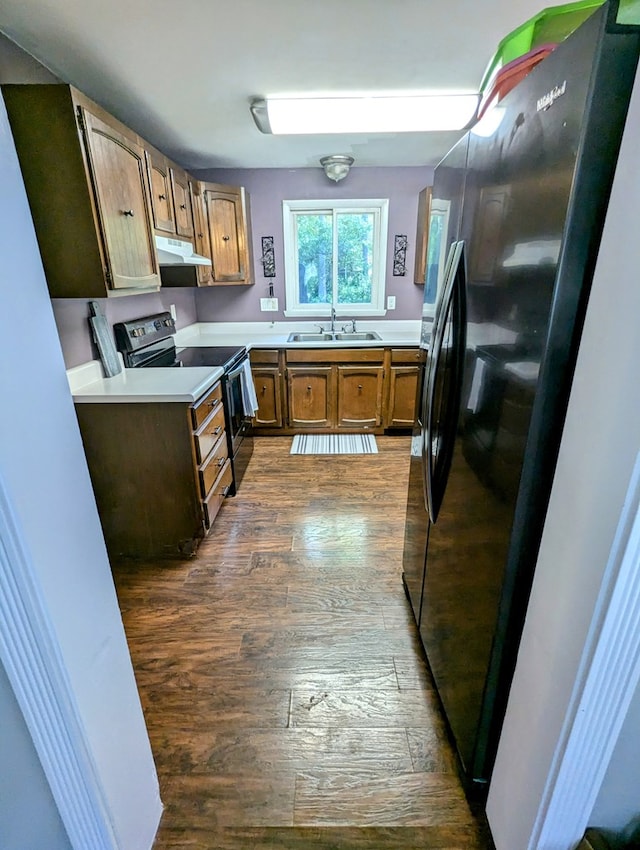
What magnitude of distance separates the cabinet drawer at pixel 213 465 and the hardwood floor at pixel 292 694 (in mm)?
346

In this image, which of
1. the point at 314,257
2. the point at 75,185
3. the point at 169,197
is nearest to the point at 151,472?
the point at 75,185

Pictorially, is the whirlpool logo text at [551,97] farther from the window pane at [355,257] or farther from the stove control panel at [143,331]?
the window pane at [355,257]

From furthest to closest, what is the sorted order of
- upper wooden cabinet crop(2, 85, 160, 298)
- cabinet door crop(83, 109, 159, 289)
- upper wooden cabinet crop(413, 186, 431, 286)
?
1. upper wooden cabinet crop(413, 186, 431, 286)
2. cabinet door crop(83, 109, 159, 289)
3. upper wooden cabinet crop(2, 85, 160, 298)

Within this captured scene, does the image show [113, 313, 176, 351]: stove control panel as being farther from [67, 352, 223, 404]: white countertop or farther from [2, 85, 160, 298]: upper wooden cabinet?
[2, 85, 160, 298]: upper wooden cabinet

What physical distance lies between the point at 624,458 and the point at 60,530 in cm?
95

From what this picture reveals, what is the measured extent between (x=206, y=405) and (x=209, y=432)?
0.16 m

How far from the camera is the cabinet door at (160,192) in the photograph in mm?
2316

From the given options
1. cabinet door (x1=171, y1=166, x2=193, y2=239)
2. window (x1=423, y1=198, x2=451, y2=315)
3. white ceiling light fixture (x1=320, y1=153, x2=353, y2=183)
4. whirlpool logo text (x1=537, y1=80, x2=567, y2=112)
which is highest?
white ceiling light fixture (x1=320, y1=153, x2=353, y2=183)

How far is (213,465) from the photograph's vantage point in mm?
2393

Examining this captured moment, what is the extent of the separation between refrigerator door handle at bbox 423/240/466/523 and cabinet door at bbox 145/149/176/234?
1906 millimetres

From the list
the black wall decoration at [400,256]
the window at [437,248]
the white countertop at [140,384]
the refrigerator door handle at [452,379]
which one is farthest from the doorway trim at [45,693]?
the black wall decoration at [400,256]

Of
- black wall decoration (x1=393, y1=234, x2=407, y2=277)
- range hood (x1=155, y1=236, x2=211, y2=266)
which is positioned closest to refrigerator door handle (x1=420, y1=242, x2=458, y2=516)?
range hood (x1=155, y1=236, x2=211, y2=266)

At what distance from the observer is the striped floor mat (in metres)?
3.50

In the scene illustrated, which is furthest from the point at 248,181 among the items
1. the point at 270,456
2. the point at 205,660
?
the point at 205,660
